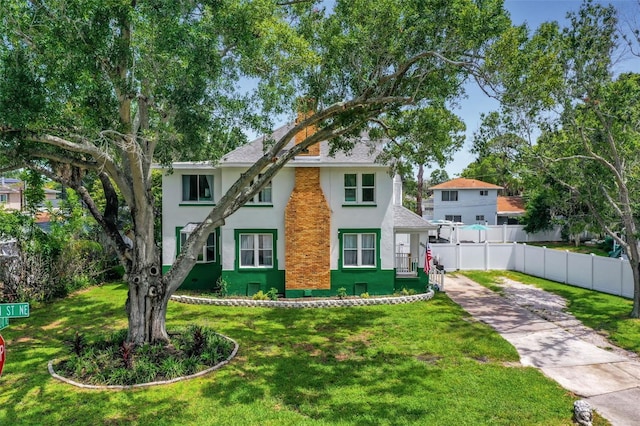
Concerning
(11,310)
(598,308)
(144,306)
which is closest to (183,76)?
(11,310)

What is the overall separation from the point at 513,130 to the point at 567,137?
235cm

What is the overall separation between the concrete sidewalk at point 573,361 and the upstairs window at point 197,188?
11995 millimetres

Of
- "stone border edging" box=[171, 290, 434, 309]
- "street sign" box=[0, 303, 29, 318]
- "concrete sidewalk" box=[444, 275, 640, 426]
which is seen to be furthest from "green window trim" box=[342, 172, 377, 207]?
"street sign" box=[0, 303, 29, 318]

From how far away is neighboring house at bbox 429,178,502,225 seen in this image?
41.7m

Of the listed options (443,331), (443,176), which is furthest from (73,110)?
(443,176)

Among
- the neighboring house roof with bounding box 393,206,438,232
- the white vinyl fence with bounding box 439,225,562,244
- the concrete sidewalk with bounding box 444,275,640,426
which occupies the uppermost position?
the neighboring house roof with bounding box 393,206,438,232

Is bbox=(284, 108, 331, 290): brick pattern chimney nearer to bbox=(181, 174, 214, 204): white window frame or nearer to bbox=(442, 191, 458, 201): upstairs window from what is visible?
bbox=(181, 174, 214, 204): white window frame

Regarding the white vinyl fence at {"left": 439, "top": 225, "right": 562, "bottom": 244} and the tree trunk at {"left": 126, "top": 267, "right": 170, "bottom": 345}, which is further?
the white vinyl fence at {"left": 439, "top": 225, "right": 562, "bottom": 244}

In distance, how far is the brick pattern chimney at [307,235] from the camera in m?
16.8

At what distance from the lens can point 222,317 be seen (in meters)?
14.2

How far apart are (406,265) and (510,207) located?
2914 centimetres

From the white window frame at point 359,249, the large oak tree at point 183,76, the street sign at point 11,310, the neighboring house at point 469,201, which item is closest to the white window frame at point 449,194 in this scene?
the neighboring house at point 469,201

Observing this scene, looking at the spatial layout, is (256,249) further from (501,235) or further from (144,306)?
(501,235)

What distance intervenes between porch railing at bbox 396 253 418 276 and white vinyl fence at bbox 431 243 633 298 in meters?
4.45
